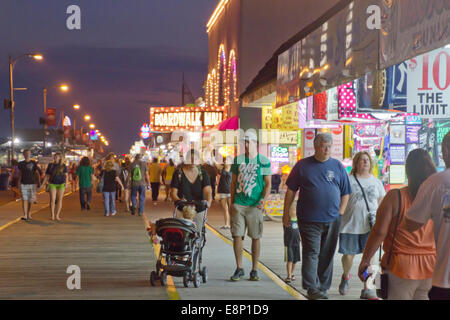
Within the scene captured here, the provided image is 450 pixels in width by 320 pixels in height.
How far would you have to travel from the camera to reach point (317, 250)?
7.66m

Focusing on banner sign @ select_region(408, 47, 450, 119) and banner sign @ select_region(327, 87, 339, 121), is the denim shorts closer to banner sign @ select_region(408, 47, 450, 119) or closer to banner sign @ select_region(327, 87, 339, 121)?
banner sign @ select_region(408, 47, 450, 119)

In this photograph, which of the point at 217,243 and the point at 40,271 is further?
the point at 217,243

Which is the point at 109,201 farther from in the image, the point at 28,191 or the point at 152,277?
the point at 152,277

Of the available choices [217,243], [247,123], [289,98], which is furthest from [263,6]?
[217,243]

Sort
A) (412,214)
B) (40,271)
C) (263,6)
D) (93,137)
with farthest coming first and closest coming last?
(93,137), (263,6), (40,271), (412,214)

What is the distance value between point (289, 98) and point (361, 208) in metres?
8.07

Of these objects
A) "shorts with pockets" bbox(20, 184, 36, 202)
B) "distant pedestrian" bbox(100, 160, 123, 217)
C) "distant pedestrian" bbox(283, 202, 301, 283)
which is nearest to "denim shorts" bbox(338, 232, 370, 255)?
"distant pedestrian" bbox(283, 202, 301, 283)

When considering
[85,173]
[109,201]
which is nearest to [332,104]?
[109,201]

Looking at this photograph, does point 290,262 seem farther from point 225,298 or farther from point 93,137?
point 93,137

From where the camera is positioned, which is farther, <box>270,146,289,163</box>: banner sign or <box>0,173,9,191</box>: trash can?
<box>0,173,9,191</box>: trash can

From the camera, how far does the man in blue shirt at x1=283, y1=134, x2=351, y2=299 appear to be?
7617mm

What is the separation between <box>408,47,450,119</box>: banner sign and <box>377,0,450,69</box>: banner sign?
0.61 metres

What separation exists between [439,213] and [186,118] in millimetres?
36137
